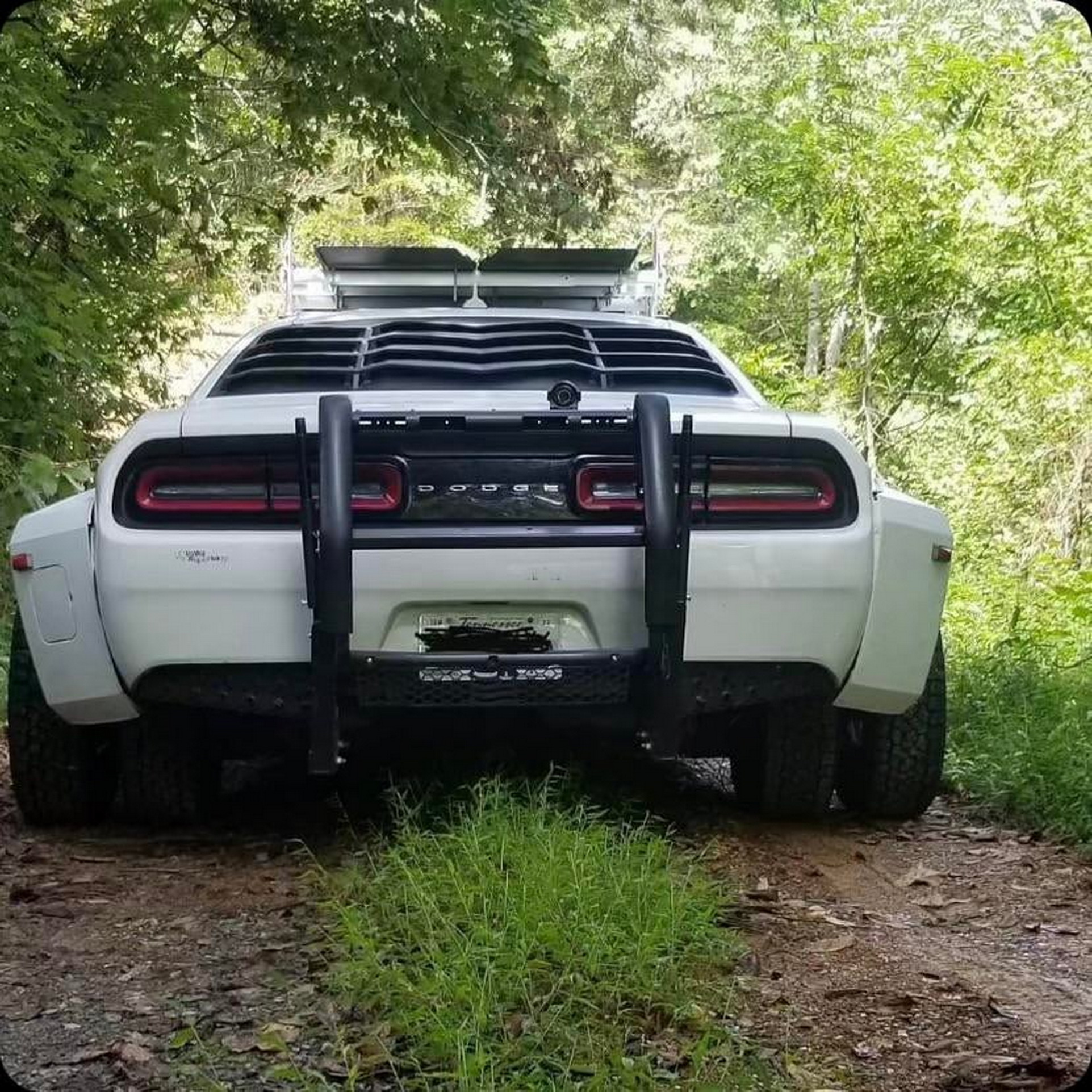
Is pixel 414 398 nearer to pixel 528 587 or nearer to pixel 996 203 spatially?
pixel 528 587

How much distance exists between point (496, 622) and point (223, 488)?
81cm

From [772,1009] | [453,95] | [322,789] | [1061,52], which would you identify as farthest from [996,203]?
[772,1009]

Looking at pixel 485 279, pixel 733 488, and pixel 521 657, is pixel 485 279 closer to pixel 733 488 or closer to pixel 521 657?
pixel 733 488

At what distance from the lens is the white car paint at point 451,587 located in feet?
12.3

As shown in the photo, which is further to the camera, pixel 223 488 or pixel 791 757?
pixel 791 757

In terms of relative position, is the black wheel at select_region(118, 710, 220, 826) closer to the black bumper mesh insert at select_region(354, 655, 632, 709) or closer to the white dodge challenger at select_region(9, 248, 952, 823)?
the white dodge challenger at select_region(9, 248, 952, 823)

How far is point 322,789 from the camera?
528cm

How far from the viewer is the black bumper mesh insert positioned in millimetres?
3750

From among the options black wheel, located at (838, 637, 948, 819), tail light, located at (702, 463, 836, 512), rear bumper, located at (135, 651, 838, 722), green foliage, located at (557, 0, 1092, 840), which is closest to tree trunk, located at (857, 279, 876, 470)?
green foliage, located at (557, 0, 1092, 840)

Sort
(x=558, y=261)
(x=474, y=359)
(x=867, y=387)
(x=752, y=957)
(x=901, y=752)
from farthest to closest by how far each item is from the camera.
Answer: (x=867, y=387), (x=558, y=261), (x=474, y=359), (x=901, y=752), (x=752, y=957)

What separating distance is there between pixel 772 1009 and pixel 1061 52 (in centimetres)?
1116

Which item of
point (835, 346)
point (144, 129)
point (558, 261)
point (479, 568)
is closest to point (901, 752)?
point (479, 568)

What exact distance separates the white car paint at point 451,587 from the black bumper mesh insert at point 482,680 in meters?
0.09

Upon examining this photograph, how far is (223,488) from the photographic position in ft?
12.7
